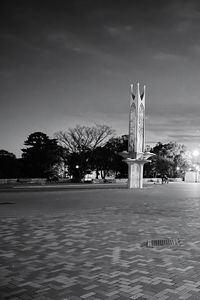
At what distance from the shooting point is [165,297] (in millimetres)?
4730

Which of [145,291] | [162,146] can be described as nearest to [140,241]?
[145,291]

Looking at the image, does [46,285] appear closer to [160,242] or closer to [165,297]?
[165,297]

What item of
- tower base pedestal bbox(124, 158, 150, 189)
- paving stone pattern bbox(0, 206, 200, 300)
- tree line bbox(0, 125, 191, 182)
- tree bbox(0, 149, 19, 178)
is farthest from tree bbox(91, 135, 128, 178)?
paving stone pattern bbox(0, 206, 200, 300)

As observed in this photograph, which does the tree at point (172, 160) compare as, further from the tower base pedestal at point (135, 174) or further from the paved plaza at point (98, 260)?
the paved plaza at point (98, 260)

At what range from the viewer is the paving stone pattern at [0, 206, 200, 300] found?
A: 16.3ft

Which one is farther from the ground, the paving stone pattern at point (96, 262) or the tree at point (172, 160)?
the tree at point (172, 160)

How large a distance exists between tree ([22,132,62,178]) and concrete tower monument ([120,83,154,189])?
28886 mm

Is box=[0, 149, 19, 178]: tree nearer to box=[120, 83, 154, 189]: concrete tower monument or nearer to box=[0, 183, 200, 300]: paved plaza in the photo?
box=[120, 83, 154, 189]: concrete tower monument

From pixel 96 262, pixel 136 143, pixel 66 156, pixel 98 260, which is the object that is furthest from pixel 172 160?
pixel 96 262

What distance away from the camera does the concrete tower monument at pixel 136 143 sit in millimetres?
39688

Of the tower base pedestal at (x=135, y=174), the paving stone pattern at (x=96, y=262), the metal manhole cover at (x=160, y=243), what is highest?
the tower base pedestal at (x=135, y=174)

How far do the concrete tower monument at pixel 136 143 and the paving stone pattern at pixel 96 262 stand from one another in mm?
28362

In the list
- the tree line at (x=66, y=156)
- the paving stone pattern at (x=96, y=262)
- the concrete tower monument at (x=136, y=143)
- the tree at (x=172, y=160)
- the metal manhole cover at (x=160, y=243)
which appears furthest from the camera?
the tree at (x=172, y=160)

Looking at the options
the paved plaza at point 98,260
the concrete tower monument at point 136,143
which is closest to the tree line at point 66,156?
the concrete tower monument at point 136,143
